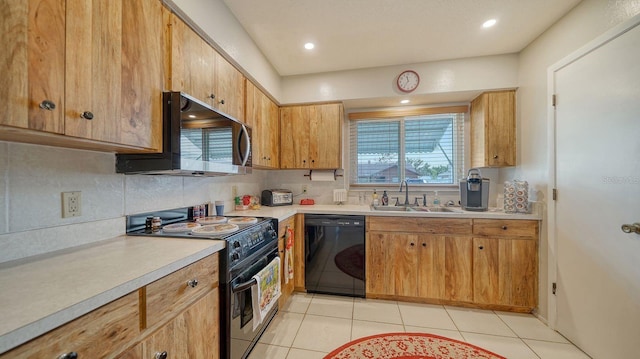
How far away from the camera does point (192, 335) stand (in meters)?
1.03

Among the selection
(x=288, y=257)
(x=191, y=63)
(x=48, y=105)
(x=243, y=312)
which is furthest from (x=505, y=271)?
(x=48, y=105)

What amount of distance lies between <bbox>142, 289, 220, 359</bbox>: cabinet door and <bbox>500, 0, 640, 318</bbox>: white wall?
8.47 feet

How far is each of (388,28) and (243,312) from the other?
2414 millimetres

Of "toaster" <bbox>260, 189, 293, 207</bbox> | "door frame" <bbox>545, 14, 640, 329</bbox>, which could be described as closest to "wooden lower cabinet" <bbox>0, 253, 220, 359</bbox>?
"toaster" <bbox>260, 189, 293, 207</bbox>

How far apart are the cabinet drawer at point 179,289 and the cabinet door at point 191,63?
3.26 feet

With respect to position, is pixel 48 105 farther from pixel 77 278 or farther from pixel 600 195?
pixel 600 195

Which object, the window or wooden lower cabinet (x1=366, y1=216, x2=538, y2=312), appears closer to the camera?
wooden lower cabinet (x1=366, y1=216, x2=538, y2=312)

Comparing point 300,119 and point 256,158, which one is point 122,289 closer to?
point 256,158

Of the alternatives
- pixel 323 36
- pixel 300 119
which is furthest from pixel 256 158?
pixel 323 36

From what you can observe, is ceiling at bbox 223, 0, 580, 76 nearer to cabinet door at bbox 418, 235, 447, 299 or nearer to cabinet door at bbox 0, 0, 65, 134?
cabinet door at bbox 0, 0, 65, 134

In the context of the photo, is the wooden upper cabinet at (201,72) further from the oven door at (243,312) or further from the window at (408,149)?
the window at (408,149)

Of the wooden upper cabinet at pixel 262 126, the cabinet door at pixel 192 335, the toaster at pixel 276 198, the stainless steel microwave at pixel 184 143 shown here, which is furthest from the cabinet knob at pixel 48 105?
the toaster at pixel 276 198

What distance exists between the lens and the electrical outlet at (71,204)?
1.07 m

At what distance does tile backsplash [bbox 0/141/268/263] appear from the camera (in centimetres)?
91
